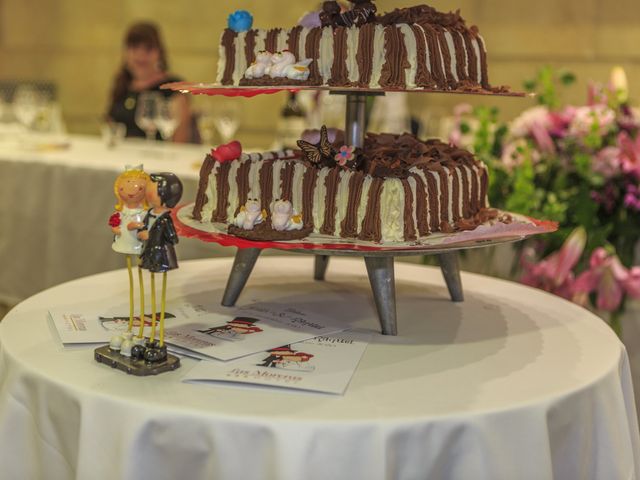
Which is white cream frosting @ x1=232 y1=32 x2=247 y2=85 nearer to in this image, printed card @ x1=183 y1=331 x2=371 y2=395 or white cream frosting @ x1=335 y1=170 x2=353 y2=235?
white cream frosting @ x1=335 y1=170 x2=353 y2=235

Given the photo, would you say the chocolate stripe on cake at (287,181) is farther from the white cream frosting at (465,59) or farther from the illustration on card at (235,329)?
the white cream frosting at (465,59)

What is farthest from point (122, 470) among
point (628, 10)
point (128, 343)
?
point (628, 10)

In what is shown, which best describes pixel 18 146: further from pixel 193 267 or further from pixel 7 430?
pixel 7 430

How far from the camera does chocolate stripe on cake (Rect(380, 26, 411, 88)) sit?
1768mm

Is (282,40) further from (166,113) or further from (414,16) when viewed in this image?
(166,113)

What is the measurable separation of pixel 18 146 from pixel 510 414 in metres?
3.46

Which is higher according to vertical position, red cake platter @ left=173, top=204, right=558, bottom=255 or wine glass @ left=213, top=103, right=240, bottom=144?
wine glass @ left=213, top=103, right=240, bottom=144

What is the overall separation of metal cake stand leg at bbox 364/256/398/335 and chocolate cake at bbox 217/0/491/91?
370 mm

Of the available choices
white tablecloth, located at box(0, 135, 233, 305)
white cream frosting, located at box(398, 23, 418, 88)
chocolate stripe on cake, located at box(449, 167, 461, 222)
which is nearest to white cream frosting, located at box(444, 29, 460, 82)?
white cream frosting, located at box(398, 23, 418, 88)

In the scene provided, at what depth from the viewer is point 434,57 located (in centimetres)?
179

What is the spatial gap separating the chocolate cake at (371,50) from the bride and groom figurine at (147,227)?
430 millimetres

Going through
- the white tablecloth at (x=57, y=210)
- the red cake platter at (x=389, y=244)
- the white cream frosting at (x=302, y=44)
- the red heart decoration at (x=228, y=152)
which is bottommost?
the white tablecloth at (x=57, y=210)

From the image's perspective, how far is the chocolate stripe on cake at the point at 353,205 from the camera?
178 centimetres

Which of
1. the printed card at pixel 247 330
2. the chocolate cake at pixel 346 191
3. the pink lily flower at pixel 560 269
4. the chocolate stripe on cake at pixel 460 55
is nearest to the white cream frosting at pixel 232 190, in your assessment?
the chocolate cake at pixel 346 191
